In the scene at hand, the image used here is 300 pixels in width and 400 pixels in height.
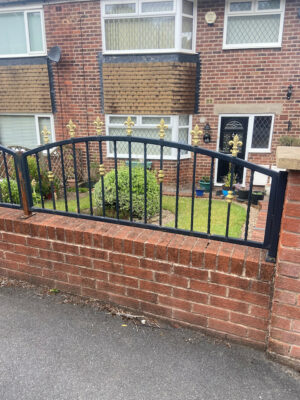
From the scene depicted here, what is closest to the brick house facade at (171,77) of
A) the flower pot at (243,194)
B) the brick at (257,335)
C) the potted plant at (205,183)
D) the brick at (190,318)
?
the potted plant at (205,183)

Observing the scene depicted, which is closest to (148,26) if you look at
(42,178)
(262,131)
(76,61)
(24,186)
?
(76,61)

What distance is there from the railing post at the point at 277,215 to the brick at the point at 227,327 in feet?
2.04

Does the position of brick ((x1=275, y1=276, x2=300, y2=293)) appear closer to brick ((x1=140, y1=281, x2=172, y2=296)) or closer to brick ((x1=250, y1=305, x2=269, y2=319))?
brick ((x1=250, y1=305, x2=269, y2=319))

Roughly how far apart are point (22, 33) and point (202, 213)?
327 inches

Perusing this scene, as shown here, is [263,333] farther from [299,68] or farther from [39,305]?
[299,68]

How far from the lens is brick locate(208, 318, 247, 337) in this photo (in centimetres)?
236

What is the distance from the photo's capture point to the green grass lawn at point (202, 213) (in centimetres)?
565

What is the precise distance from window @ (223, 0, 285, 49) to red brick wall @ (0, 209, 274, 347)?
8.01 meters

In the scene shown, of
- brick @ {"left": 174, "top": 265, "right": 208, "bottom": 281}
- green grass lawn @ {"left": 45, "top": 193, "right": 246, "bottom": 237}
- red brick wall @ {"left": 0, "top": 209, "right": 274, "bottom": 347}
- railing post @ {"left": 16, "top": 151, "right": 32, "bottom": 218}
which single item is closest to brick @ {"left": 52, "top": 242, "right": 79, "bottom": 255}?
red brick wall @ {"left": 0, "top": 209, "right": 274, "bottom": 347}

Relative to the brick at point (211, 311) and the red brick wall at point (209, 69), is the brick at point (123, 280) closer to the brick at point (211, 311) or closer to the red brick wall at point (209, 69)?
the brick at point (211, 311)

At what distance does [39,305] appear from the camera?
2863mm

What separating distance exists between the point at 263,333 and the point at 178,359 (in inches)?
26.4

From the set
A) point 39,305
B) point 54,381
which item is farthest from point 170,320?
point 39,305

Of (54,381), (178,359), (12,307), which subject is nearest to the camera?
(54,381)
